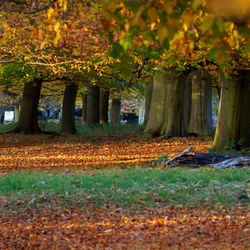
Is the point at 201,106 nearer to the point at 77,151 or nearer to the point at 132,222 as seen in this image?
the point at 77,151

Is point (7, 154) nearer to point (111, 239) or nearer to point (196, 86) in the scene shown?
point (196, 86)

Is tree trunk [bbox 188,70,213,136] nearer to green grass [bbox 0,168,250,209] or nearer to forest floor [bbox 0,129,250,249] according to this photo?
forest floor [bbox 0,129,250,249]

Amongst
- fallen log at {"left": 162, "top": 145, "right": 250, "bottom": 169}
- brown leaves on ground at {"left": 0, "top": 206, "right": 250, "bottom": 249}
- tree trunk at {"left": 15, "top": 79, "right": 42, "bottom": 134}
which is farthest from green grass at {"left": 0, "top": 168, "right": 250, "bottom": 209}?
tree trunk at {"left": 15, "top": 79, "right": 42, "bottom": 134}

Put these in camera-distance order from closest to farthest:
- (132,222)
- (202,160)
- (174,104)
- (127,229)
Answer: (127,229) → (132,222) → (202,160) → (174,104)

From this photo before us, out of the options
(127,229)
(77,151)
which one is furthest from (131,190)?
(77,151)

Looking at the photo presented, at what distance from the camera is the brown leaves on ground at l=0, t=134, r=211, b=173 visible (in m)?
16.4

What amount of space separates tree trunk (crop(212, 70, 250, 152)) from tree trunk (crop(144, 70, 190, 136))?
5.76m

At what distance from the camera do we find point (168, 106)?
23.9 metres

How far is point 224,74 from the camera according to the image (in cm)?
1730

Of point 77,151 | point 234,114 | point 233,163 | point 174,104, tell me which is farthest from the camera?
point 174,104

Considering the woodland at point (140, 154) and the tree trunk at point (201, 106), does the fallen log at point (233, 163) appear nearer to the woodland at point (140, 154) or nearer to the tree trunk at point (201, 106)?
the woodland at point (140, 154)

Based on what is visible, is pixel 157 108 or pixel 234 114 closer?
pixel 234 114

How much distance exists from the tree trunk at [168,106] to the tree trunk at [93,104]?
10.0 metres

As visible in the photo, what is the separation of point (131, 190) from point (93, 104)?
25172mm
